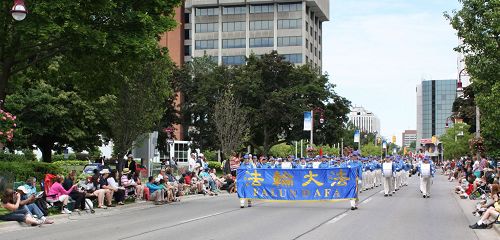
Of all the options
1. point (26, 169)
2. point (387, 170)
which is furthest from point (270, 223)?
point (26, 169)

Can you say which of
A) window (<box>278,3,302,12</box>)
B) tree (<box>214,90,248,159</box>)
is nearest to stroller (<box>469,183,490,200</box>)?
tree (<box>214,90,248,159</box>)

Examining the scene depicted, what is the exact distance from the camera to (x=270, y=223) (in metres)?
16.6

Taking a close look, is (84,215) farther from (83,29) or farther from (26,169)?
(26,169)

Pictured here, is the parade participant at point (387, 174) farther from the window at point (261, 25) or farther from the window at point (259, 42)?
the window at point (261, 25)

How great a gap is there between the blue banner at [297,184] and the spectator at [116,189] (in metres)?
4.31

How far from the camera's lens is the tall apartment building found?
388 ft

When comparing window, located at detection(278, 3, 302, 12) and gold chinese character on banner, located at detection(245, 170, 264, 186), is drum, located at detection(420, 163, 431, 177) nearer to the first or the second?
gold chinese character on banner, located at detection(245, 170, 264, 186)

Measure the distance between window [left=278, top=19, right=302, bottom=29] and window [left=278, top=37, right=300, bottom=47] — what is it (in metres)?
2.00

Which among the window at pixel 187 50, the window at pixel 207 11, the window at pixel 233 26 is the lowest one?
the window at pixel 187 50

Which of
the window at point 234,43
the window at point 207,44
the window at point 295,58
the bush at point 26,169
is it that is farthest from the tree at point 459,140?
the bush at point 26,169

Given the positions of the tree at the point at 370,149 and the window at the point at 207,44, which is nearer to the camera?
the window at the point at 207,44

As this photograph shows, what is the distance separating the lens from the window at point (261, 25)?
120m

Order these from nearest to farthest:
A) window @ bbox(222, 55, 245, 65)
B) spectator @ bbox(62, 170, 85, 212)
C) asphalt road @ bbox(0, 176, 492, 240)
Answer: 1. asphalt road @ bbox(0, 176, 492, 240)
2. spectator @ bbox(62, 170, 85, 212)
3. window @ bbox(222, 55, 245, 65)

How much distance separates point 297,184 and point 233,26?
101547mm
